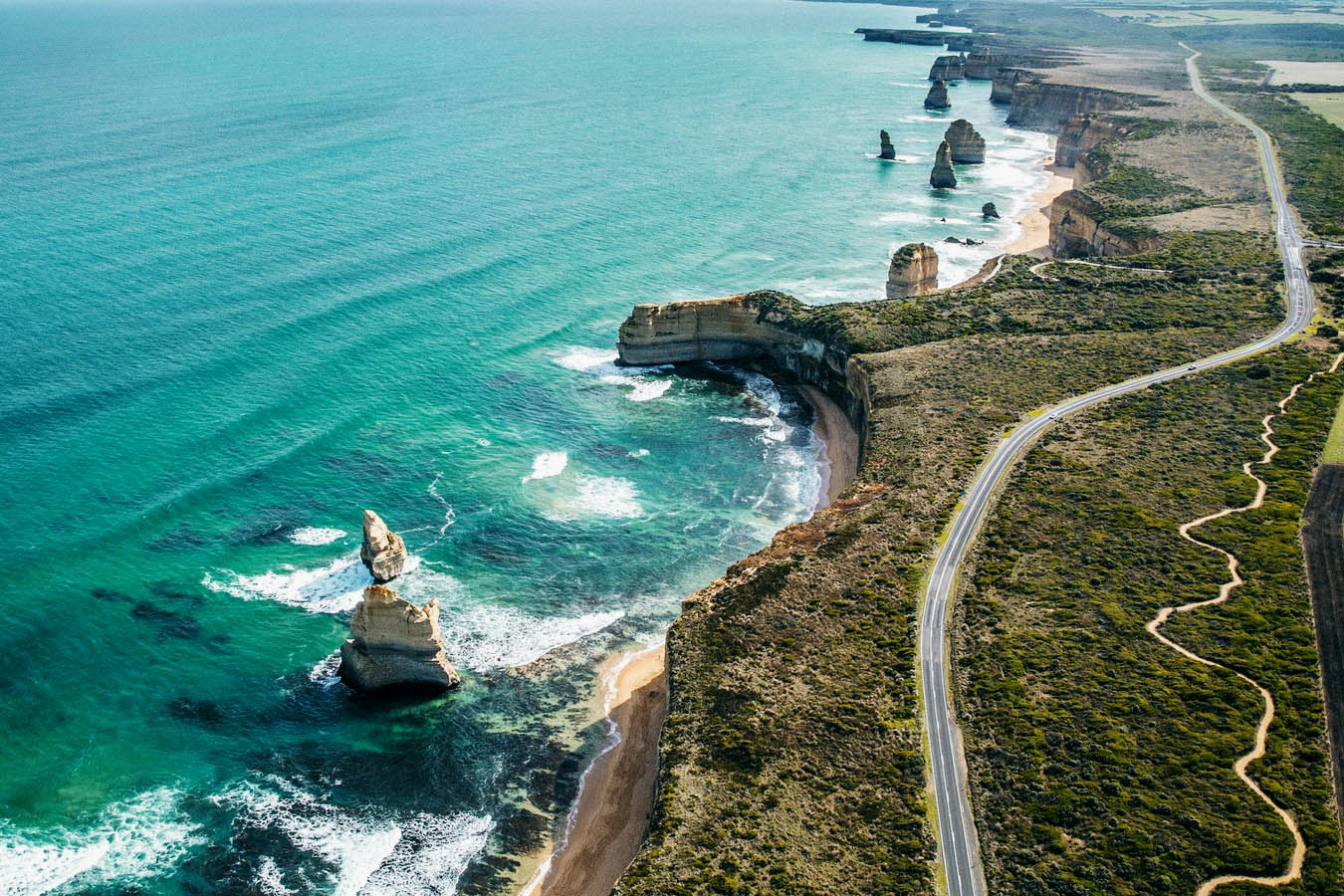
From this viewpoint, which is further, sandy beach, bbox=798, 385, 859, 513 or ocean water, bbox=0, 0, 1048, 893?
sandy beach, bbox=798, 385, 859, 513

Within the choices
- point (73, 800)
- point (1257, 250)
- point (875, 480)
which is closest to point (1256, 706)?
point (875, 480)

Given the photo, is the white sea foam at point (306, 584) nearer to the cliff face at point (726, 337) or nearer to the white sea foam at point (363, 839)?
the white sea foam at point (363, 839)

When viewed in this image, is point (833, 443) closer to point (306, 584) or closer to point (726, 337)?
point (726, 337)

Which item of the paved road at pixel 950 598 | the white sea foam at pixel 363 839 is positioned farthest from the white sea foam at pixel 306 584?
the paved road at pixel 950 598

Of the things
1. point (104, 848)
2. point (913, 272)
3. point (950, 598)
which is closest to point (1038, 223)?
point (913, 272)

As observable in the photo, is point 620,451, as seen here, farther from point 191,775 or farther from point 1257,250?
point 1257,250

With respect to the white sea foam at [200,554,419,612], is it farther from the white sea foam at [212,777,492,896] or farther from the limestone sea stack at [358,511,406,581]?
the white sea foam at [212,777,492,896]

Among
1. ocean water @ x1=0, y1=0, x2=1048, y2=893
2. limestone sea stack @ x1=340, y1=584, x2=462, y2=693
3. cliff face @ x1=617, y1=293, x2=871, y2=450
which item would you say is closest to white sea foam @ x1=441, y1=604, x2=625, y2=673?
ocean water @ x1=0, y1=0, x2=1048, y2=893
